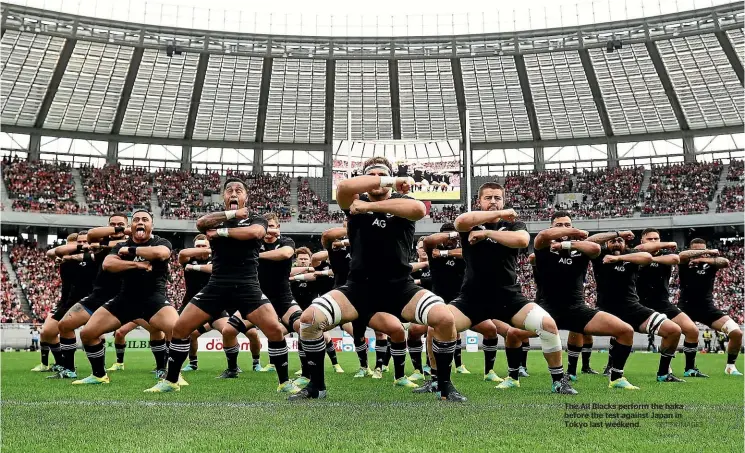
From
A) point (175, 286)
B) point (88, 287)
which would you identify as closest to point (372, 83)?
point (175, 286)

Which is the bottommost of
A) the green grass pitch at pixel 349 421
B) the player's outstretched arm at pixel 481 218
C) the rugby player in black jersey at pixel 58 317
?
the green grass pitch at pixel 349 421

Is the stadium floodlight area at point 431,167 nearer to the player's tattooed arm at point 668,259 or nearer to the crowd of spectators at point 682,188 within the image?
the crowd of spectators at point 682,188

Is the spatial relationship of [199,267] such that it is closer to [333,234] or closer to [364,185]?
[333,234]

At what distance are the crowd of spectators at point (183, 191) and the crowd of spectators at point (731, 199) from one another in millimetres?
36207

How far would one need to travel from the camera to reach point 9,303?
128ft

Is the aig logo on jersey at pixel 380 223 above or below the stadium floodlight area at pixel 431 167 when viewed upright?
below

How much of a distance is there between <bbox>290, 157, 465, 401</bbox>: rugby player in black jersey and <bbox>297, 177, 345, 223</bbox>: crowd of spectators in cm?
4339

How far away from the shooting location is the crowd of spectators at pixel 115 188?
167ft

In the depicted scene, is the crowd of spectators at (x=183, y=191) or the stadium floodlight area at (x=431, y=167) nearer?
the stadium floodlight area at (x=431, y=167)

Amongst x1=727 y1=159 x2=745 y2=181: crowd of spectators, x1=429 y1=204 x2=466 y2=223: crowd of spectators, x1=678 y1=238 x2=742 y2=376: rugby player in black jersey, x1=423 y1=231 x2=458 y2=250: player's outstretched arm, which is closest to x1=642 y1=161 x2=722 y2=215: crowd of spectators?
x1=727 y1=159 x2=745 y2=181: crowd of spectators

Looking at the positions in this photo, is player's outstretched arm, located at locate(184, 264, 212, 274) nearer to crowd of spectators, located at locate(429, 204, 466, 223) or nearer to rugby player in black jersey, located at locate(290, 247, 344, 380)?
rugby player in black jersey, located at locate(290, 247, 344, 380)

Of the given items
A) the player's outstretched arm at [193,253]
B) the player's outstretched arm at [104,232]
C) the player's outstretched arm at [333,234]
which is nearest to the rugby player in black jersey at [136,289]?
the player's outstretched arm at [104,232]

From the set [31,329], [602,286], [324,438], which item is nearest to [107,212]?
[31,329]

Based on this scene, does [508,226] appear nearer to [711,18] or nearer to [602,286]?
[602,286]
